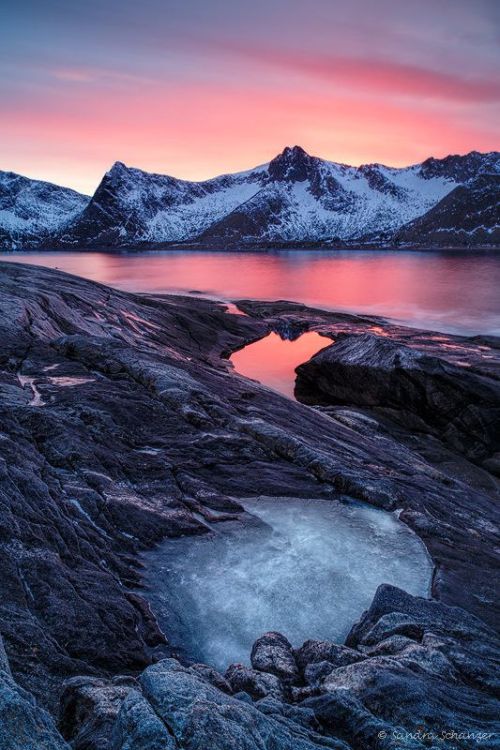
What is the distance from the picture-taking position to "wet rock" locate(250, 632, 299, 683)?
280 inches

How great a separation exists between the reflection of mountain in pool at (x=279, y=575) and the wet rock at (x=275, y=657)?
475 millimetres

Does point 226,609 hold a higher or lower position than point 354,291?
lower

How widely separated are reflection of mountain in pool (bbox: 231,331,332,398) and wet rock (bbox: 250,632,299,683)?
23.3 m

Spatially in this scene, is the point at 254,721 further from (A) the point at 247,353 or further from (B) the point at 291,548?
(A) the point at 247,353

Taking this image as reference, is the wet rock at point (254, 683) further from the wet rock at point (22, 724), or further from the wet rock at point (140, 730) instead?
the wet rock at point (22, 724)

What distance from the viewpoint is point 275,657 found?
24.3 feet

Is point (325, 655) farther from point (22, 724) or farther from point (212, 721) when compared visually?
point (22, 724)

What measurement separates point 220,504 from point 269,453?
10.6 ft

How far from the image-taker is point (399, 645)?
7480mm

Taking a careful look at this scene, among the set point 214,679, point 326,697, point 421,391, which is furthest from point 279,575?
point 421,391

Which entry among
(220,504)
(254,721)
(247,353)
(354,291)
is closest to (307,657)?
(254,721)

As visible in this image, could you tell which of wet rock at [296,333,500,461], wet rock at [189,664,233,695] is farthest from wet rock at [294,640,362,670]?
wet rock at [296,333,500,461]

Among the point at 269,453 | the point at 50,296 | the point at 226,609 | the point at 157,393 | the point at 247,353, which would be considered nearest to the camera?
the point at 226,609

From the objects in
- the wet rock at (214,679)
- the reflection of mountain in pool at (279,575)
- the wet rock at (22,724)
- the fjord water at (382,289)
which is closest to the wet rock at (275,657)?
the reflection of mountain in pool at (279,575)
